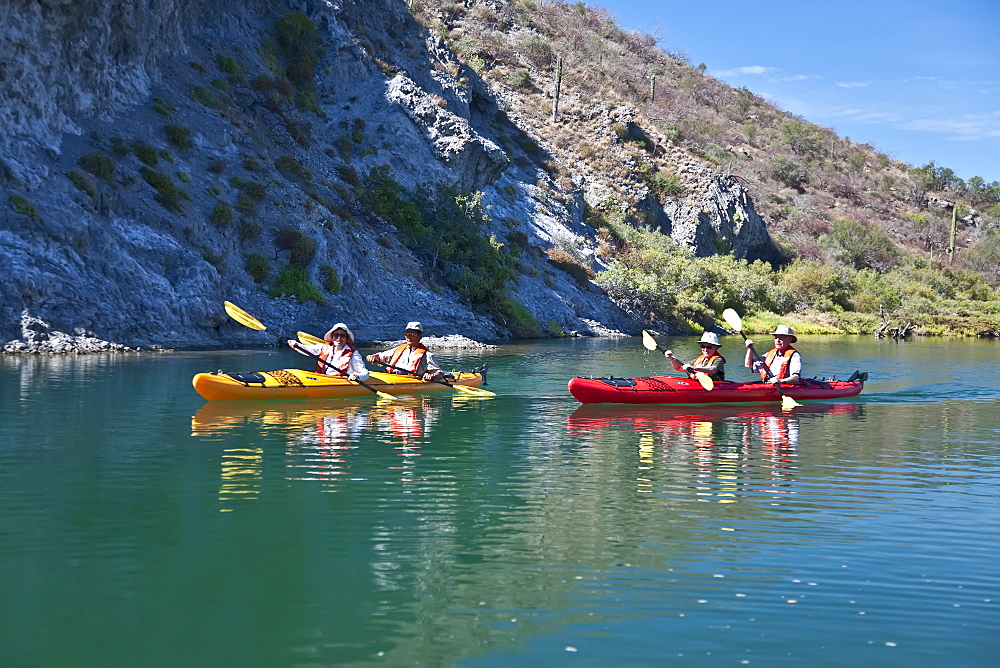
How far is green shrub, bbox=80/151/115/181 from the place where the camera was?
94.0 feet

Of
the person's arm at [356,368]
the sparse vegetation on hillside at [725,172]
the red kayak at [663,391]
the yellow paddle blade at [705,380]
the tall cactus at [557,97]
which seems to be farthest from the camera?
the tall cactus at [557,97]

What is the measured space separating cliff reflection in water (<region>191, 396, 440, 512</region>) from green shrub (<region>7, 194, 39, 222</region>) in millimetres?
12404

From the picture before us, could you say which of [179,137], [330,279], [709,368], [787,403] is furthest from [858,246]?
[709,368]

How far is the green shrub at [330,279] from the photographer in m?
31.9

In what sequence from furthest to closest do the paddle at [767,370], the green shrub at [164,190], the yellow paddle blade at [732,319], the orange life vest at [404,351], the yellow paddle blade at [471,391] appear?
1. the green shrub at [164,190]
2. the yellow paddle blade at [732,319]
3. the orange life vest at [404,351]
4. the yellow paddle blade at [471,391]
5. the paddle at [767,370]

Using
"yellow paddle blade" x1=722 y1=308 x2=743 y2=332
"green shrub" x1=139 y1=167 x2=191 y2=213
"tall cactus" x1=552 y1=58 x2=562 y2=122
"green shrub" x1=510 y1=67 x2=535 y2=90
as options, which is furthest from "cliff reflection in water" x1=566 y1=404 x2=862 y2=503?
"green shrub" x1=510 y1=67 x2=535 y2=90

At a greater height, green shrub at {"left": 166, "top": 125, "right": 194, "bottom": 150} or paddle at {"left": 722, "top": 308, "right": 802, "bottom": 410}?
green shrub at {"left": 166, "top": 125, "right": 194, "bottom": 150}

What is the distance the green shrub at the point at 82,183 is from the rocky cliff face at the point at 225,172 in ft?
0.17

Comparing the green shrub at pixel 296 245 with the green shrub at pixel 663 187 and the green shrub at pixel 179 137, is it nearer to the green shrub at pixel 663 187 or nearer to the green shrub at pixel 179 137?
the green shrub at pixel 179 137

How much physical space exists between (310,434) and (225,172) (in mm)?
21726

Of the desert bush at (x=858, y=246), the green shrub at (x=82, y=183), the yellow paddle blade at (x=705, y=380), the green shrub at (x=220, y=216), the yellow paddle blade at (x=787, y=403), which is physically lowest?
the yellow paddle blade at (x=787, y=403)

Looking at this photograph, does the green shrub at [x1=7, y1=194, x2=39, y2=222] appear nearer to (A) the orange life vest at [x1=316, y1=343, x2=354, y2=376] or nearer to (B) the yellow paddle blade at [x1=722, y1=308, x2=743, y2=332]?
(A) the orange life vest at [x1=316, y1=343, x2=354, y2=376]

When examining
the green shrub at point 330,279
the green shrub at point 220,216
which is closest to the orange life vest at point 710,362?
the green shrub at point 330,279

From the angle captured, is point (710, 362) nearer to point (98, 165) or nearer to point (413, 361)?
point (413, 361)
